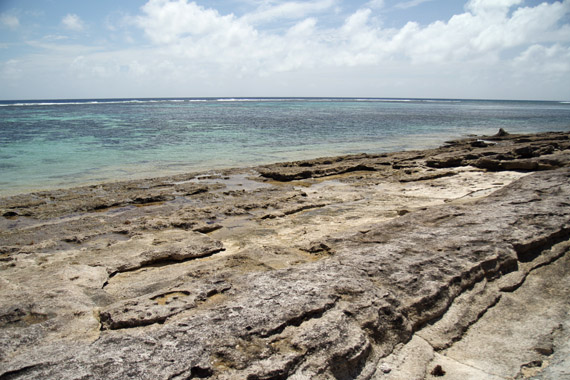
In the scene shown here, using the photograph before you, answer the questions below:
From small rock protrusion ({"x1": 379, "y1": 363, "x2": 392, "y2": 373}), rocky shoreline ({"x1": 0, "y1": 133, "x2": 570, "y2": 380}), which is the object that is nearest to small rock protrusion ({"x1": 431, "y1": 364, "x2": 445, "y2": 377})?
rocky shoreline ({"x1": 0, "y1": 133, "x2": 570, "y2": 380})

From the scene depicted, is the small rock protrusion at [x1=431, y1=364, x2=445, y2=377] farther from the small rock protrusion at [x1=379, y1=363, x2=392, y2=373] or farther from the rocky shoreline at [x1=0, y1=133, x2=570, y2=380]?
the small rock protrusion at [x1=379, y1=363, x2=392, y2=373]

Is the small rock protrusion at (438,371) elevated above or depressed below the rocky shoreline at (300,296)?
below

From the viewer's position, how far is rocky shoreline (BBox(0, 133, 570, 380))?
2.62 metres

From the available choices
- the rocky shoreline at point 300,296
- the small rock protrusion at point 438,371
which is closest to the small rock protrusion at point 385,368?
the rocky shoreline at point 300,296

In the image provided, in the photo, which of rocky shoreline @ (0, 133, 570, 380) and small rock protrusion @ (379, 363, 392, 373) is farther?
small rock protrusion @ (379, 363, 392, 373)

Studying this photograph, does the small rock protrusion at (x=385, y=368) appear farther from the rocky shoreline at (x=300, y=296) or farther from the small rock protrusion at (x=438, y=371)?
the small rock protrusion at (x=438, y=371)

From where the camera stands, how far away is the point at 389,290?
3443 mm

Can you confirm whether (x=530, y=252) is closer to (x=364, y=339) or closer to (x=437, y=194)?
(x=364, y=339)

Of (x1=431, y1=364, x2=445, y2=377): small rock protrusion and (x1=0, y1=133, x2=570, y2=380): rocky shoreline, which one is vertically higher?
(x1=0, y1=133, x2=570, y2=380): rocky shoreline

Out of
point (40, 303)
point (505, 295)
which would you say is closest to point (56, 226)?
point (40, 303)

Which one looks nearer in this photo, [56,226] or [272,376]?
[272,376]

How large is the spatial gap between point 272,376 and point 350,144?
65.0 feet

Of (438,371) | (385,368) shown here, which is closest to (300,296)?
(385,368)

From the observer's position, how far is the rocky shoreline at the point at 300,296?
103 inches
